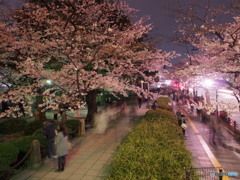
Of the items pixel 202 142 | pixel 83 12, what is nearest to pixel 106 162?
pixel 202 142

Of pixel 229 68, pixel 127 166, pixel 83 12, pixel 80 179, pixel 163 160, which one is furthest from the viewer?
pixel 83 12

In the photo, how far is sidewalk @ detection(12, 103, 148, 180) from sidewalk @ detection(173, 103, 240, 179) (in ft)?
13.5

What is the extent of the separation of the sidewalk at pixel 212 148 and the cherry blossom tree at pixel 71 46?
5.70m

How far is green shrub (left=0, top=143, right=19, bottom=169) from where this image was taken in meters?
5.55

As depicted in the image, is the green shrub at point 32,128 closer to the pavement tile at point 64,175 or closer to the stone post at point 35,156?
the stone post at point 35,156

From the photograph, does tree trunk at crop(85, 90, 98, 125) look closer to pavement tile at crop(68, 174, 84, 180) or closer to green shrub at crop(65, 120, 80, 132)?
green shrub at crop(65, 120, 80, 132)

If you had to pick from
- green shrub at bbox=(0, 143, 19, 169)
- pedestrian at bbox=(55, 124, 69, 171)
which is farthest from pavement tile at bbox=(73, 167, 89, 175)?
green shrub at bbox=(0, 143, 19, 169)

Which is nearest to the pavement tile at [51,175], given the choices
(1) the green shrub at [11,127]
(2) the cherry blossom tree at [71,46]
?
(2) the cherry blossom tree at [71,46]

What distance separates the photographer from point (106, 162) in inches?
282

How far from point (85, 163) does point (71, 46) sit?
5923mm

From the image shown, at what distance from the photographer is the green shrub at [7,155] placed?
5.55 meters

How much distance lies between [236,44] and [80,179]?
29.7 feet

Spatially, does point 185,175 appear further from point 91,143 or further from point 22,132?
point 22,132

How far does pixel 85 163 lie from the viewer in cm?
707
